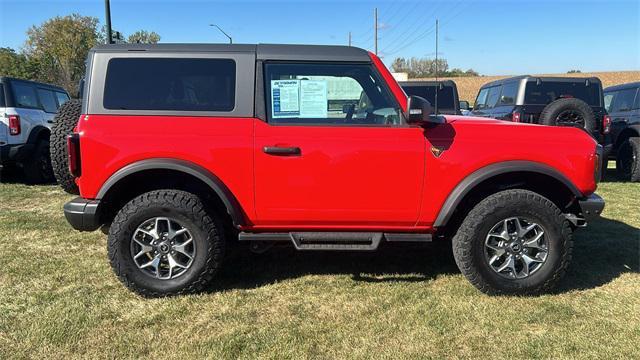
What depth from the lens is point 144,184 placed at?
3.68 metres

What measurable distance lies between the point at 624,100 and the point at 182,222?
9.28 meters

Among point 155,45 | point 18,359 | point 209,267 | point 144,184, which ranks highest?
point 155,45

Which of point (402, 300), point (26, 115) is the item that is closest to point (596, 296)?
point (402, 300)

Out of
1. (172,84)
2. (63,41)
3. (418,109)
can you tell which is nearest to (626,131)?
(418,109)

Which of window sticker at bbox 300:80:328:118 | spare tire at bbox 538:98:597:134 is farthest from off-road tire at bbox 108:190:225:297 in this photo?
spare tire at bbox 538:98:597:134

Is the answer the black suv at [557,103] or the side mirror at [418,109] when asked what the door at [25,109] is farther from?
the black suv at [557,103]

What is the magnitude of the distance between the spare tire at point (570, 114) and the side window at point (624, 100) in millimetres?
1949

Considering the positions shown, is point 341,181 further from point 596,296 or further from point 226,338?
point 596,296

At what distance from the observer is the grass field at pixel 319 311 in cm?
286

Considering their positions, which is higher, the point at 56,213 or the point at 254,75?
the point at 254,75

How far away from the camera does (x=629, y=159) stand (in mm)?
8672

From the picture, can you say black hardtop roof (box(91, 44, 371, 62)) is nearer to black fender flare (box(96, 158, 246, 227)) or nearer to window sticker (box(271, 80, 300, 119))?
window sticker (box(271, 80, 300, 119))

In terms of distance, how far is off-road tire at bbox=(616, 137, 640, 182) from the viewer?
27.5 ft

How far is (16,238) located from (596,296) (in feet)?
18.1
